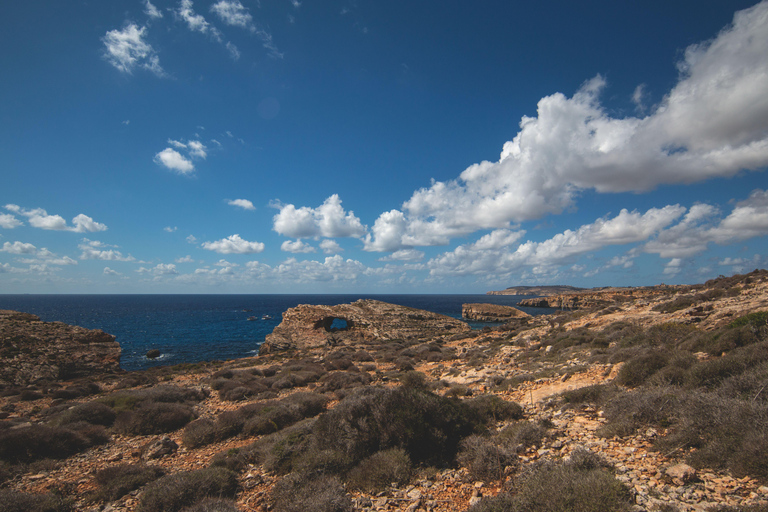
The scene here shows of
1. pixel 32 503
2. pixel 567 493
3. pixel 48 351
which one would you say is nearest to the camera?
pixel 567 493

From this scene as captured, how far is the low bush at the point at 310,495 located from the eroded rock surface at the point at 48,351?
2482 centimetres

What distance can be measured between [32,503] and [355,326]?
36.6m

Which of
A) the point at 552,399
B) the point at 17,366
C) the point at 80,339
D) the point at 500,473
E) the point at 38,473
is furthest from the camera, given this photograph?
the point at 80,339

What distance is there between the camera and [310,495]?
4934mm

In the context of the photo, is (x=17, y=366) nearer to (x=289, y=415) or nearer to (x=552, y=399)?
(x=289, y=415)

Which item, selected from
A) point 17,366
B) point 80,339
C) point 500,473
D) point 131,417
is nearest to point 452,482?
point 500,473

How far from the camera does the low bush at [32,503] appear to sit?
16.5 ft

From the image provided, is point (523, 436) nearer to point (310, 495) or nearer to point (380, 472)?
point (380, 472)

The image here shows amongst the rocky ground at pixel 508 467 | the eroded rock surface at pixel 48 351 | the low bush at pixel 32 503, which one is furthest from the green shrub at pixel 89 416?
the eroded rock surface at pixel 48 351

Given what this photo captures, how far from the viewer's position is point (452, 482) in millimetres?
5145

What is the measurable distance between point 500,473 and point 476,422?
6.62 feet

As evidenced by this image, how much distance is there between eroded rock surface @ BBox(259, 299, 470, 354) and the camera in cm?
3619

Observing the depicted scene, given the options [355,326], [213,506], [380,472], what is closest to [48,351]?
[355,326]

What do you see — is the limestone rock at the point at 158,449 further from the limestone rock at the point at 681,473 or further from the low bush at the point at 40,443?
the limestone rock at the point at 681,473
